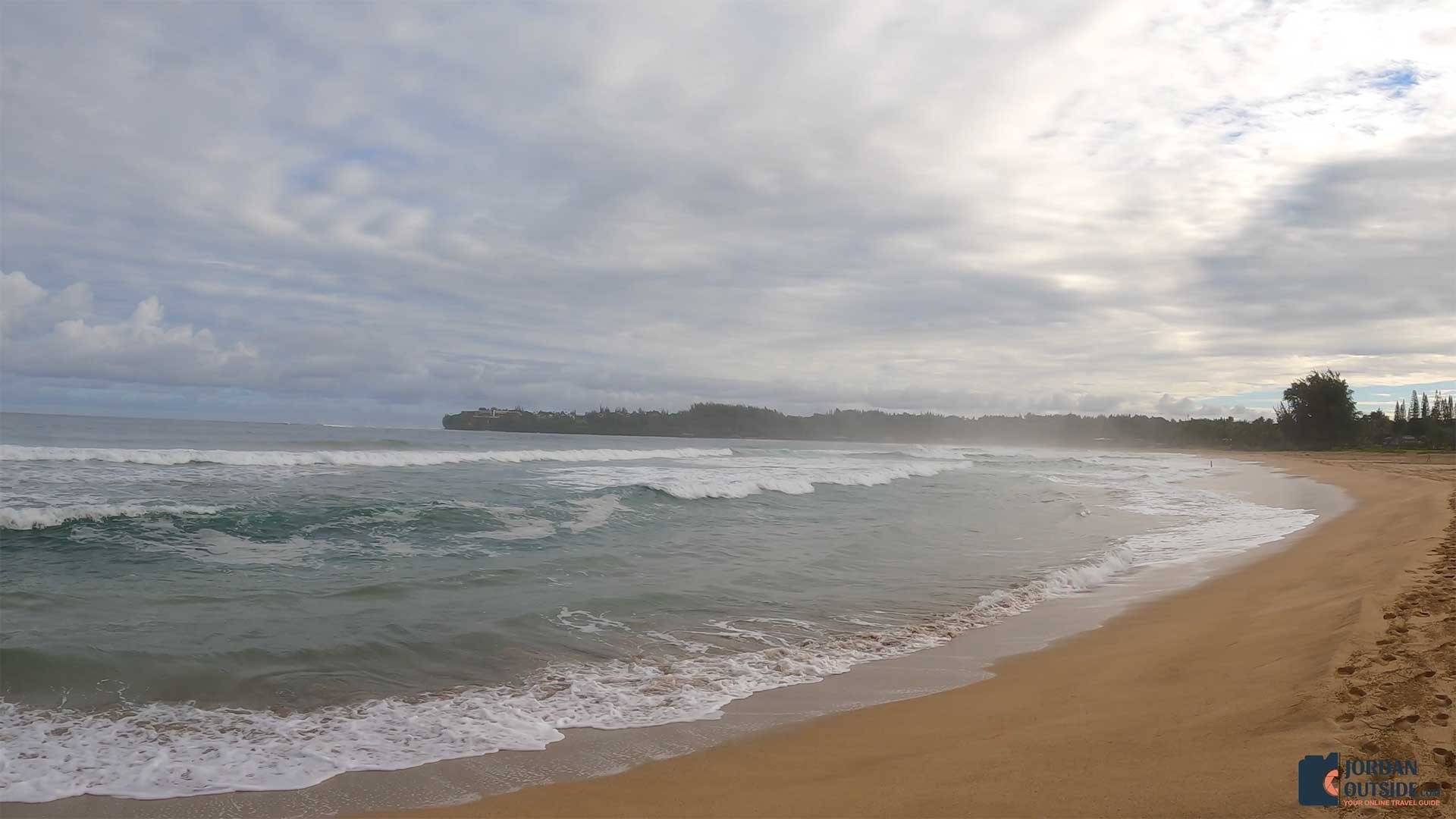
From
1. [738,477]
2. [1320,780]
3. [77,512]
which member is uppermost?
[1320,780]

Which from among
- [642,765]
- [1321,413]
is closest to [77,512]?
[642,765]

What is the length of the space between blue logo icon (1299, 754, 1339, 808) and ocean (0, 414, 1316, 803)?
10.6ft

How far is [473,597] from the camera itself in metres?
8.12

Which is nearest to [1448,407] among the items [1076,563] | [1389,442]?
[1389,442]

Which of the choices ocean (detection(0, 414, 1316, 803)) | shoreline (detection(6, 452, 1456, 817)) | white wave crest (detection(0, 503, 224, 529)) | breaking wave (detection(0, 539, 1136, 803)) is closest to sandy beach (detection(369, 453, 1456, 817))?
shoreline (detection(6, 452, 1456, 817))

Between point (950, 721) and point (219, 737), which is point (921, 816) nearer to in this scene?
point (950, 721)

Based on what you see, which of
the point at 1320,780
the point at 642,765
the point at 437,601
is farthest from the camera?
the point at 437,601

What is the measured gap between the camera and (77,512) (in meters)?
11.9

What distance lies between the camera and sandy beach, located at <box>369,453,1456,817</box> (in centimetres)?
325

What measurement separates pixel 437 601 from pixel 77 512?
8.45 m

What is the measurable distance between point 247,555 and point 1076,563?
11823mm

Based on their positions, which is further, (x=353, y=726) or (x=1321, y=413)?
(x=1321, y=413)

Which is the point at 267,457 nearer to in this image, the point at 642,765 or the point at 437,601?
the point at 437,601

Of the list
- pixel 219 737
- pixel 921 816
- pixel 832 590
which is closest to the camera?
pixel 921 816
